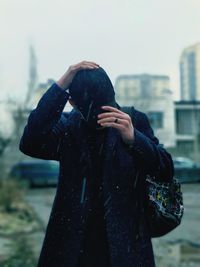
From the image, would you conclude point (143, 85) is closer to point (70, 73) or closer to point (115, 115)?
point (70, 73)

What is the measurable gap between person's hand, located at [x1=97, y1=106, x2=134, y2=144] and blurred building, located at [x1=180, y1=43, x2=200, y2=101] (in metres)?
41.0

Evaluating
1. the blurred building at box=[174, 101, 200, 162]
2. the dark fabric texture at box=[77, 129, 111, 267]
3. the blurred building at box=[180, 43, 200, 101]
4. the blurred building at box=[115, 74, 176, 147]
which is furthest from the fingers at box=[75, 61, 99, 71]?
the blurred building at box=[174, 101, 200, 162]

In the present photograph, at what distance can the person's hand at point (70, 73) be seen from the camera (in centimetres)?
201

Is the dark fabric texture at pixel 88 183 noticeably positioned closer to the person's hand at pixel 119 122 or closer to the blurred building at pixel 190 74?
the person's hand at pixel 119 122

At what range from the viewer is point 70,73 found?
2.04 meters

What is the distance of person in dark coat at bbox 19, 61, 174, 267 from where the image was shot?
76.9 inches

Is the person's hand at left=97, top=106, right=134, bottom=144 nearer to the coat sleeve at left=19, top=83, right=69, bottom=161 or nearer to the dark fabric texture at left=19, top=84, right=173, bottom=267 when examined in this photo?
the dark fabric texture at left=19, top=84, right=173, bottom=267

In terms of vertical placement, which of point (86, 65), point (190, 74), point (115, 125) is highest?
point (86, 65)

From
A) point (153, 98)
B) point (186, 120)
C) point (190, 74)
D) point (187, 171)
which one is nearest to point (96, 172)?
point (187, 171)

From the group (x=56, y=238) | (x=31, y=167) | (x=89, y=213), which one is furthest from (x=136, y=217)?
(x=31, y=167)

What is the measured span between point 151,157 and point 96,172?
0.24m

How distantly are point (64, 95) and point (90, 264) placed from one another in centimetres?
64

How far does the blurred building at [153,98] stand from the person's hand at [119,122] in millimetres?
26972

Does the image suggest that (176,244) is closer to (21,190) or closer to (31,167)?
(21,190)
